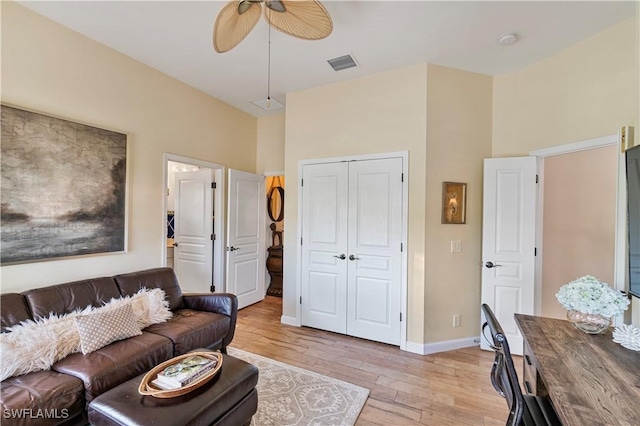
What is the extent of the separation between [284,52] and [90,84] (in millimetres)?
1818

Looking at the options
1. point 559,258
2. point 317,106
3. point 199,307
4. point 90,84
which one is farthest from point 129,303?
point 559,258

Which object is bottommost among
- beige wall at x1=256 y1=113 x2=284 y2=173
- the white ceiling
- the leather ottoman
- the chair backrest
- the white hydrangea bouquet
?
the leather ottoman

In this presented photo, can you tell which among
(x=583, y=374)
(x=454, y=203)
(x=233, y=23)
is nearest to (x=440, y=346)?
(x=454, y=203)

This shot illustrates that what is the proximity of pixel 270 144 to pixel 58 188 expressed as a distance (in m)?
2.84

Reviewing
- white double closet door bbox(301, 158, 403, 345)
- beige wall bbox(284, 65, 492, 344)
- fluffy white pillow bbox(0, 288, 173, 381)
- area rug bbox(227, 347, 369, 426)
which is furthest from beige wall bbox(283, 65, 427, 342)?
fluffy white pillow bbox(0, 288, 173, 381)

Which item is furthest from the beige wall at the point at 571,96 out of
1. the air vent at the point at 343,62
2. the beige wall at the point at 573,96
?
the air vent at the point at 343,62

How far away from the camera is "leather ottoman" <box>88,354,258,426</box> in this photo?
54.2 inches

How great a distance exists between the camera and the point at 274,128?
4645 mm

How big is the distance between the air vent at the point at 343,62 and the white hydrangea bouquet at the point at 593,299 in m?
2.66

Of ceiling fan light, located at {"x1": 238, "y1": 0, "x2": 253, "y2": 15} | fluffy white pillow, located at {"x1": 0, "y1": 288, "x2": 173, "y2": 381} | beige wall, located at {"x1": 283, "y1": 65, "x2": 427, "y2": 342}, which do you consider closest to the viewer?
fluffy white pillow, located at {"x1": 0, "y1": 288, "x2": 173, "y2": 381}

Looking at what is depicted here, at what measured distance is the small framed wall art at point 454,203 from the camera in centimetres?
306

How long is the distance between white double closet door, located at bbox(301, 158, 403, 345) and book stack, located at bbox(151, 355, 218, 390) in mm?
1869

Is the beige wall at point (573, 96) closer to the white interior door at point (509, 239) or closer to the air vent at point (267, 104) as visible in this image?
the white interior door at point (509, 239)

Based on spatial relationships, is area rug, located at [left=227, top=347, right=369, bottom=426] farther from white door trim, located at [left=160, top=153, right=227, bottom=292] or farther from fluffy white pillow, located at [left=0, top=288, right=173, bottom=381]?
white door trim, located at [left=160, top=153, right=227, bottom=292]
